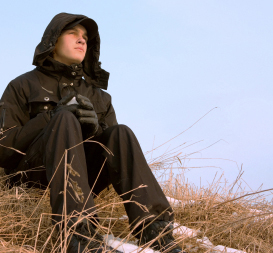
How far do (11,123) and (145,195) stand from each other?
50.1 inches

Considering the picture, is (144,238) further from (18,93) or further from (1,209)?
(18,93)

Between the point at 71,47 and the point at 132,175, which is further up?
the point at 71,47

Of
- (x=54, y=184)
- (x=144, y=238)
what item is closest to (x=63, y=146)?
(x=54, y=184)

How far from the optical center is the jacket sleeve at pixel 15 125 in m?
2.58

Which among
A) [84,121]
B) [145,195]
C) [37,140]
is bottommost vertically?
[145,195]

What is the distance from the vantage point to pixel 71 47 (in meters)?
3.15

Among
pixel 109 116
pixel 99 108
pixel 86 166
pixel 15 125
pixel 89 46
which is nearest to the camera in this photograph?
pixel 86 166

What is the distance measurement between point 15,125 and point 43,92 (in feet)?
1.26

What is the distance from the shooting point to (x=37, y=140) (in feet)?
8.09

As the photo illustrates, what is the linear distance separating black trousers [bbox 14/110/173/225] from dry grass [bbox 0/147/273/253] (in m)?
0.17

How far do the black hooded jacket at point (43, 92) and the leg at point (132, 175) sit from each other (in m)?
0.59

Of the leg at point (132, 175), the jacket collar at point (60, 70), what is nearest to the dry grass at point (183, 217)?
the leg at point (132, 175)

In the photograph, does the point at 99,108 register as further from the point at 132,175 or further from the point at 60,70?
the point at 132,175

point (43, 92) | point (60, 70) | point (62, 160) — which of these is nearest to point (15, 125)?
point (43, 92)
